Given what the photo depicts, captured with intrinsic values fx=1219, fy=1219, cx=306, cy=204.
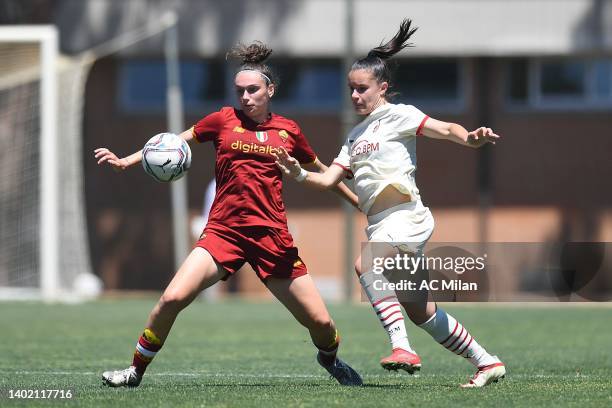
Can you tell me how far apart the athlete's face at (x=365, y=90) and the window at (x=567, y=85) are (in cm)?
1929

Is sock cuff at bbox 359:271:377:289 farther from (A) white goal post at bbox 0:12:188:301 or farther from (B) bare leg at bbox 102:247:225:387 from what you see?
(A) white goal post at bbox 0:12:188:301

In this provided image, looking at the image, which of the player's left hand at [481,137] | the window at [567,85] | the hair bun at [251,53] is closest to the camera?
the player's left hand at [481,137]

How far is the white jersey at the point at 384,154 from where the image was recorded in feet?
24.4

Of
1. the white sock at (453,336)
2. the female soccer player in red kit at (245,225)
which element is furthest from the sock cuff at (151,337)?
the white sock at (453,336)

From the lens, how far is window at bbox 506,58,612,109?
2647 centimetres

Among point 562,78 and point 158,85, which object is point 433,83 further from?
point 158,85

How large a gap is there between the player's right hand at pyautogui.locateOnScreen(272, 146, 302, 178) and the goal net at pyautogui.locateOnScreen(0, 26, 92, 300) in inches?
500

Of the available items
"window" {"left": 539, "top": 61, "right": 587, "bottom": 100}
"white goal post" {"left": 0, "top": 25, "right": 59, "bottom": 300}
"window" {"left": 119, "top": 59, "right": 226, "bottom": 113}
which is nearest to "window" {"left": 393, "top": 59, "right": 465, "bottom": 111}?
"window" {"left": 539, "top": 61, "right": 587, "bottom": 100}

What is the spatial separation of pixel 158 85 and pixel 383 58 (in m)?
19.0

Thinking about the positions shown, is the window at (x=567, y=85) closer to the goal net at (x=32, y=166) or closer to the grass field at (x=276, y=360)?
the grass field at (x=276, y=360)

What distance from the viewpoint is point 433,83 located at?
86.2 feet

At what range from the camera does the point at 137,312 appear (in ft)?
57.6

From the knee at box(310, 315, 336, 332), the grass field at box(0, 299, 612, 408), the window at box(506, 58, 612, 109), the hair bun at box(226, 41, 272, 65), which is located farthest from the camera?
the window at box(506, 58, 612, 109)

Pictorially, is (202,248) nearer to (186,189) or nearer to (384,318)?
(384,318)
